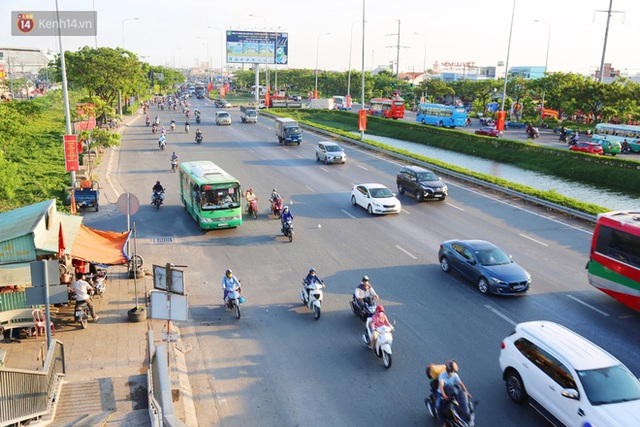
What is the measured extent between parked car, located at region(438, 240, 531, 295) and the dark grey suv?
9895 mm

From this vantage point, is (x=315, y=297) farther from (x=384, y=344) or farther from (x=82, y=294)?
(x=82, y=294)

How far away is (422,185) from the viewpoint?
28328mm

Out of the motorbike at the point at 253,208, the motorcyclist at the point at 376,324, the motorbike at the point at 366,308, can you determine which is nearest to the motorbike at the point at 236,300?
the motorbike at the point at 366,308

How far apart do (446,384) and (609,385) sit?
2836mm

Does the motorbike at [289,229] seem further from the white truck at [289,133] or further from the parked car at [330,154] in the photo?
the white truck at [289,133]

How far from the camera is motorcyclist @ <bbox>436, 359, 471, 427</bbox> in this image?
9.66 metres

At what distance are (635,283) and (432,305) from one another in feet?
17.6

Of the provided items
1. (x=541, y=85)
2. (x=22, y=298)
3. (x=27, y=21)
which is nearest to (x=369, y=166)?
(x=27, y=21)

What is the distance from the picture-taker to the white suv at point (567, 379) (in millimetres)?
9246

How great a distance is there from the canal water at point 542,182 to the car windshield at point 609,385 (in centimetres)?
2331

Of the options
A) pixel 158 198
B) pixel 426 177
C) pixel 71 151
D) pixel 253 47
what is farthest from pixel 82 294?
pixel 253 47

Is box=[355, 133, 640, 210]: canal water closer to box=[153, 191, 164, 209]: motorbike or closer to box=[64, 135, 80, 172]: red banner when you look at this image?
box=[153, 191, 164, 209]: motorbike

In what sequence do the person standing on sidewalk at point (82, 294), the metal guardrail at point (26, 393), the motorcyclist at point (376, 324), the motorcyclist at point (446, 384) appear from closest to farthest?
the metal guardrail at point (26, 393) < the motorcyclist at point (446, 384) < the motorcyclist at point (376, 324) < the person standing on sidewalk at point (82, 294)

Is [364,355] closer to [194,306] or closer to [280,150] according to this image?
[194,306]
